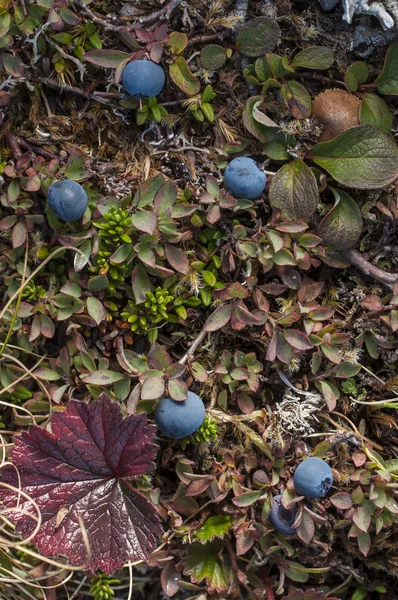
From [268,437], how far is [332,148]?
1015 mm

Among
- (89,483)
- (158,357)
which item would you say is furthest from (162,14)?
(89,483)

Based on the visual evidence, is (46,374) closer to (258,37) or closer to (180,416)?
(180,416)

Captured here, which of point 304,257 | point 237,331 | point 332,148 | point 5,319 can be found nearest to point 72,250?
point 5,319

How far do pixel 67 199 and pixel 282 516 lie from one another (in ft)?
4.10

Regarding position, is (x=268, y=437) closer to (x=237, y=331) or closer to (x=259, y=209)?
(x=237, y=331)

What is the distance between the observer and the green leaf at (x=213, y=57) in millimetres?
2242

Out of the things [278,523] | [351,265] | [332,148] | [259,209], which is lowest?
[278,523]

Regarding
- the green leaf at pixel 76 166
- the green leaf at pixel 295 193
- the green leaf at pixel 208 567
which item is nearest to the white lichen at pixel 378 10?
the green leaf at pixel 295 193

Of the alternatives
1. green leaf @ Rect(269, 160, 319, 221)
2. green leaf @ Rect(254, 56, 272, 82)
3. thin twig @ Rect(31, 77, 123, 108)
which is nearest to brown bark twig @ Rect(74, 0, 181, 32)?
thin twig @ Rect(31, 77, 123, 108)

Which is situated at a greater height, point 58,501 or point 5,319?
point 5,319

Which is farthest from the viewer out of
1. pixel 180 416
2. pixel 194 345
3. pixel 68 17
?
pixel 194 345

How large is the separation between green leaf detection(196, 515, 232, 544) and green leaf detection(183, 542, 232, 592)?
0.19 ft

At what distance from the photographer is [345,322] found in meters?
2.32

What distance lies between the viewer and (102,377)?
2.19 meters
